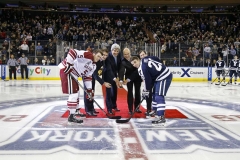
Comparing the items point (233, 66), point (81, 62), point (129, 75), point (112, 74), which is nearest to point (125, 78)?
point (129, 75)

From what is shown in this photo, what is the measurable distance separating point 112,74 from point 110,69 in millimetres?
97

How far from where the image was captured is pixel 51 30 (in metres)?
19.5

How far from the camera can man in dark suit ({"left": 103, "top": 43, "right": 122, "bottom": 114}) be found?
554 cm

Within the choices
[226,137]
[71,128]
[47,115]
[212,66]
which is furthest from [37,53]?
[226,137]

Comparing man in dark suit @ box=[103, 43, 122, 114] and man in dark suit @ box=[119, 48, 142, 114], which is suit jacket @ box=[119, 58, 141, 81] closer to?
man in dark suit @ box=[119, 48, 142, 114]

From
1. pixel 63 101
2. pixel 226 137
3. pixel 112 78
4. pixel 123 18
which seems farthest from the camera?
pixel 123 18

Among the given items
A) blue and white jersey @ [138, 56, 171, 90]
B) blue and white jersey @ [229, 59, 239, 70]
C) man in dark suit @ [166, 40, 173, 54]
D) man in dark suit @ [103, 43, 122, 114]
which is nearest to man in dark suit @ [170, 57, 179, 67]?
man in dark suit @ [166, 40, 173, 54]

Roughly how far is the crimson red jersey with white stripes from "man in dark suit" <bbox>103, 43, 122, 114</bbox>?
540 millimetres

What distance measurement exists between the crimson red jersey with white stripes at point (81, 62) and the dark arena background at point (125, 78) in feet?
0.24

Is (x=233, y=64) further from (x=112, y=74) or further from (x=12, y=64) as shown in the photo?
(x=12, y=64)

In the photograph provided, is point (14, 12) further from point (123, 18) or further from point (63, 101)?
point (63, 101)

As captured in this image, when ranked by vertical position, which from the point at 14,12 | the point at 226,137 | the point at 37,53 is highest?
the point at 14,12

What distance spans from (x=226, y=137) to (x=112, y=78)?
7.51 ft

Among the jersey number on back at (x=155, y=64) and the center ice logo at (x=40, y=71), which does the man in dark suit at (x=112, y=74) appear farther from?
the center ice logo at (x=40, y=71)
